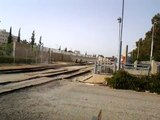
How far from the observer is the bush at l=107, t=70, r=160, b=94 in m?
22.3

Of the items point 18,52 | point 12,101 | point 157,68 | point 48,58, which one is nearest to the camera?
point 12,101

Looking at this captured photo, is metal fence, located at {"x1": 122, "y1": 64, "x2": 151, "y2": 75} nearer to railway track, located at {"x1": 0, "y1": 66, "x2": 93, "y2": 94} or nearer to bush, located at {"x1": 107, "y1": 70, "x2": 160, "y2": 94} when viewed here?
bush, located at {"x1": 107, "y1": 70, "x2": 160, "y2": 94}

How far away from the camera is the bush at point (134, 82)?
2234 centimetres

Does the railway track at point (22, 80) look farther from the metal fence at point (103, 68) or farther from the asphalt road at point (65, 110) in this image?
the metal fence at point (103, 68)

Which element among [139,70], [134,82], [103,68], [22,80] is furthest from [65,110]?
[103,68]

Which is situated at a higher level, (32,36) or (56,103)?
(32,36)

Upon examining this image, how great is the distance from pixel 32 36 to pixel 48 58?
50.8 metres

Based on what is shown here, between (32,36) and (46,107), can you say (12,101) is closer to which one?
(46,107)

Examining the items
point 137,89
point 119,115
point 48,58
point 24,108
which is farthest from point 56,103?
point 48,58

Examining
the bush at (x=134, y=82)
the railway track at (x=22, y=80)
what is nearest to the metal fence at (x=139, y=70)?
the bush at (x=134, y=82)

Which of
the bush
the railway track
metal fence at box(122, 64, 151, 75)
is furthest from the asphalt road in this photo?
metal fence at box(122, 64, 151, 75)

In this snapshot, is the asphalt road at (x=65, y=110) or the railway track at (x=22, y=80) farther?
the railway track at (x=22, y=80)

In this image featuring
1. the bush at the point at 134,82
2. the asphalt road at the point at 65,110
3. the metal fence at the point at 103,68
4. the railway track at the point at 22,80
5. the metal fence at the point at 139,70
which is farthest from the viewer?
the metal fence at the point at 103,68

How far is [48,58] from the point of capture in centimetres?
7881
